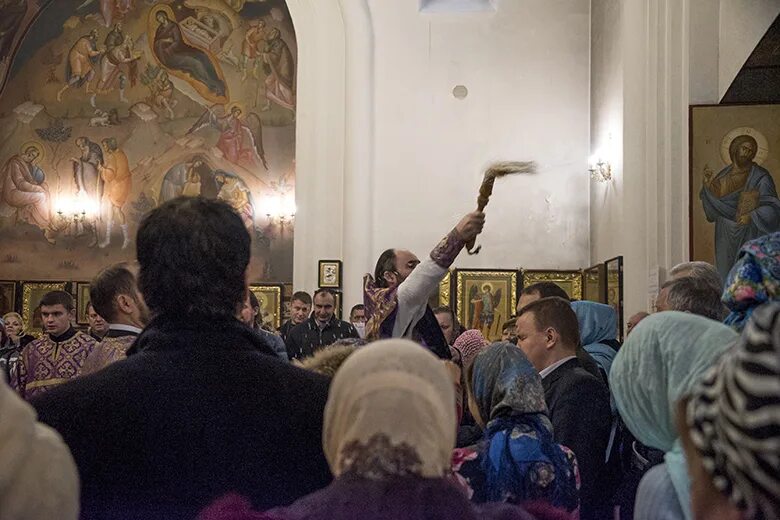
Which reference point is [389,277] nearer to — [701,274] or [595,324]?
[701,274]

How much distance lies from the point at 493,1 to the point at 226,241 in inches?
590

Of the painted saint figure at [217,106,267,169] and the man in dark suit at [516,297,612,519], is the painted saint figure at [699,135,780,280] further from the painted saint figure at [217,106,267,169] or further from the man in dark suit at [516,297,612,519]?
the painted saint figure at [217,106,267,169]

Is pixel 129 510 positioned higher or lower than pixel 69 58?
lower

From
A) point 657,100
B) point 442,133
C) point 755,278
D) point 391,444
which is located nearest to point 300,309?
point 657,100

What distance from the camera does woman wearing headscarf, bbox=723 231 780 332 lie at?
11.1ft

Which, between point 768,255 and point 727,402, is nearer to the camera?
point 727,402

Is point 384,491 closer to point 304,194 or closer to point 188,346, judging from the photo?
point 188,346

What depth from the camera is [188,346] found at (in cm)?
241

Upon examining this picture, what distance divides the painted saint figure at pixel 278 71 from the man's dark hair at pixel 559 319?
49.6ft

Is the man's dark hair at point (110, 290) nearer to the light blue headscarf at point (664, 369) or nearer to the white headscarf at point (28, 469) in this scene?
the light blue headscarf at point (664, 369)

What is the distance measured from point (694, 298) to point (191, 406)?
275cm

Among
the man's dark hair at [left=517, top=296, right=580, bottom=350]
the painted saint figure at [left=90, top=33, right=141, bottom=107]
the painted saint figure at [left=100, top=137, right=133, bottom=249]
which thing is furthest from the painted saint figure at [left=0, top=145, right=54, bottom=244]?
the man's dark hair at [left=517, top=296, right=580, bottom=350]

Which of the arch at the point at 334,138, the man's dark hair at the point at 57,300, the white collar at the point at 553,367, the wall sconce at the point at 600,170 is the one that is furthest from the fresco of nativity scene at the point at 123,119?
the white collar at the point at 553,367

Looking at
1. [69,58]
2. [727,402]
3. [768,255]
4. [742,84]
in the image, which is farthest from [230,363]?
[69,58]
